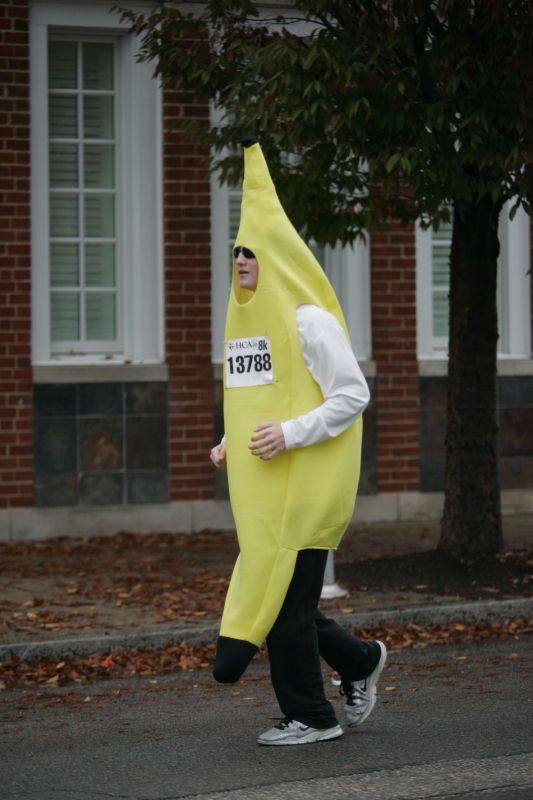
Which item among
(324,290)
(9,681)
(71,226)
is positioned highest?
(71,226)

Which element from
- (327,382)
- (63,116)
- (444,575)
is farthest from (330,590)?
(63,116)

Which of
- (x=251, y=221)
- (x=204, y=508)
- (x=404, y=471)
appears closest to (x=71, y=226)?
(x=204, y=508)

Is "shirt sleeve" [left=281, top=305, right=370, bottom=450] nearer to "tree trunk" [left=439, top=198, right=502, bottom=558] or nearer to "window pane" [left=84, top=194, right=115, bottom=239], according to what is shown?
"tree trunk" [left=439, top=198, right=502, bottom=558]

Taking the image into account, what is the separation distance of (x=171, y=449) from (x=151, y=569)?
82.7 inches

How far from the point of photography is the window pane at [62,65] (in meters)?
13.5

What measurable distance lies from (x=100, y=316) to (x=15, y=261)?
973mm

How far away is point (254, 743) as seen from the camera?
6.45m

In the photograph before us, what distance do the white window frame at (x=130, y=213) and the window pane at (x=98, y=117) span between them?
0.10 metres

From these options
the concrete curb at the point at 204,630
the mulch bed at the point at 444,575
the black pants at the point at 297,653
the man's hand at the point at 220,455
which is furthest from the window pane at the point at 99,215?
the black pants at the point at 297,653

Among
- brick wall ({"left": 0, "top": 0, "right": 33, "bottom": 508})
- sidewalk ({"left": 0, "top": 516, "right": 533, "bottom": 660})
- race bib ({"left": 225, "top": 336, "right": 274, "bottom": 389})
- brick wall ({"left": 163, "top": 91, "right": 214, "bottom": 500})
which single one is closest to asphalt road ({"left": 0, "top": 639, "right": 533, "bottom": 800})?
sidewalk ({"left": 0, "top": 516, "right": 533, "bottom": 660})

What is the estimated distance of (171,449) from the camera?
535 inches

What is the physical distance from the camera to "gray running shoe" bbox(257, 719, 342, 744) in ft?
20.6

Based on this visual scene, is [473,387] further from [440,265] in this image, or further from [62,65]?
[62,65]

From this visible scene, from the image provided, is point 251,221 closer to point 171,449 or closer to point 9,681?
point 9,681
